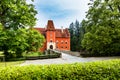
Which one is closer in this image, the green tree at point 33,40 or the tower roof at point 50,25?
the green tree at point 33,40

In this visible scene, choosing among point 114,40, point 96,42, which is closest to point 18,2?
point 96,42

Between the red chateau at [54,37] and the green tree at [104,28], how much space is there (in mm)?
36063

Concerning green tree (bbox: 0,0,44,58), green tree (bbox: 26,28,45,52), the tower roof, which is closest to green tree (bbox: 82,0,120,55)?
green tree (bbox: 26,28,45,52)

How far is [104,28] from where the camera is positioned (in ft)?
117

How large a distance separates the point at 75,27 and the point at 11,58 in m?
59.0

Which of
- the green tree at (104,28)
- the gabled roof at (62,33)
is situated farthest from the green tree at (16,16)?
the gabled roof at (62,33)

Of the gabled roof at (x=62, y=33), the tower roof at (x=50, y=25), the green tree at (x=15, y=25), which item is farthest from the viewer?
the gabled roof at (x=62, y=33)

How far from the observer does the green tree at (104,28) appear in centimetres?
3575

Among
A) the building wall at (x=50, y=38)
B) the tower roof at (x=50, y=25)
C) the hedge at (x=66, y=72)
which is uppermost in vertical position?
the tower roof at (x=50, y=25)

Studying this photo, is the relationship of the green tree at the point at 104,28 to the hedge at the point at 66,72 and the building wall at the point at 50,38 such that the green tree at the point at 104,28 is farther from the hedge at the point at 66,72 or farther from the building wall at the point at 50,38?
the building wall at the point at 50,38

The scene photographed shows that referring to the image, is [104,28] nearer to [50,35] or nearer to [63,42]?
[50,35]

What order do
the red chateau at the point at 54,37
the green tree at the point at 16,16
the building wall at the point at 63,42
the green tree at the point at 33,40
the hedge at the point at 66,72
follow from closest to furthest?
the hedge at the point at 66,72 < the green tree at the point at 16,16 < the green tree at the point at 33,40 < the red chateau at the point at 54,37 < the building wall at the point at 63,42

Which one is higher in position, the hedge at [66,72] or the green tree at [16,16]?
the green tree at [16,16]

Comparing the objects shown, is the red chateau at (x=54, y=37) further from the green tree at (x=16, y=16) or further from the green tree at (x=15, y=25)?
the green tree at (x=16, y=16)
